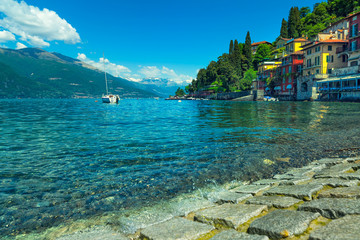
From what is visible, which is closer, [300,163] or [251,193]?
[251,193]

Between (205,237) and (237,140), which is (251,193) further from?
(237,140)

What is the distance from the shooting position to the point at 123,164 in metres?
10.1

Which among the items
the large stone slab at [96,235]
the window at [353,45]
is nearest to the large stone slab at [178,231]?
Answer: the large stone slab at [96,235]

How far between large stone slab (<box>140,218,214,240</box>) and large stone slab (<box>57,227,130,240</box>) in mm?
518

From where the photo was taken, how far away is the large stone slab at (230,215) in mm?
4180

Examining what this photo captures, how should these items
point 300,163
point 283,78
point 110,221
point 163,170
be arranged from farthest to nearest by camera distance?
point 283,78, point 300,163, point 163,170, point 110,221

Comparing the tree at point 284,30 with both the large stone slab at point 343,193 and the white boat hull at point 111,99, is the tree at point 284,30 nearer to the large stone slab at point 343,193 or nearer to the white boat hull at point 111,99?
the white boat hull at point 111,99

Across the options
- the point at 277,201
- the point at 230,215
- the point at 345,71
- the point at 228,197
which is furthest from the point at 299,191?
the point at 345,71

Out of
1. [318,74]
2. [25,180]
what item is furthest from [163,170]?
[318,74]

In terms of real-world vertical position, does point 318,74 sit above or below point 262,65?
below

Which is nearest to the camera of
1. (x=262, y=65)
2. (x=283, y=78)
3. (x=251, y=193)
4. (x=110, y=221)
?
(x=110, y=221)

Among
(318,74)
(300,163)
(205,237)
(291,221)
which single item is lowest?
(300,163)

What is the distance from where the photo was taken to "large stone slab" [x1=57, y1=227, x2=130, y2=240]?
4.36 meters

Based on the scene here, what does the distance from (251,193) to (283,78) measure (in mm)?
94479
